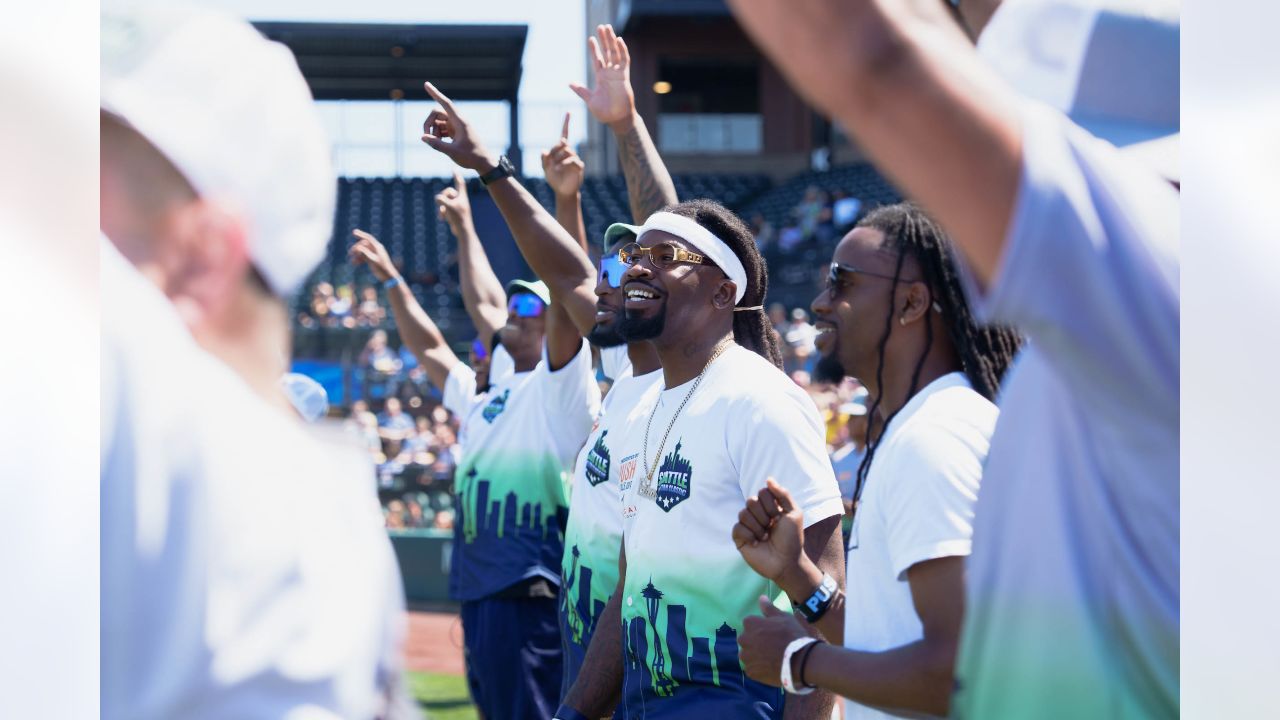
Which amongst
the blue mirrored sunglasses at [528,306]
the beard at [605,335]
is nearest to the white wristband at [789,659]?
the beard at [605,335]

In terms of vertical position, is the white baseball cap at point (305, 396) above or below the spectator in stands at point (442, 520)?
above

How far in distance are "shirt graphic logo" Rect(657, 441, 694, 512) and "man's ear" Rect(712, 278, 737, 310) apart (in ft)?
1.53

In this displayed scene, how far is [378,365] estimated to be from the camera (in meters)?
8.56

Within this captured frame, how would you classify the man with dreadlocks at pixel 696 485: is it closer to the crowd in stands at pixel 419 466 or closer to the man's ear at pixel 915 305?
the man's ear at pixel 915 305

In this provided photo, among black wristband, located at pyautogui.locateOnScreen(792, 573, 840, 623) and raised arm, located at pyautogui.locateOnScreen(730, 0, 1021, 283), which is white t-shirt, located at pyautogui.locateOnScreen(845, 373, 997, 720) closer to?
black wristband, located at pyautogui.locateOnScreen(792, 573, 840, 623)

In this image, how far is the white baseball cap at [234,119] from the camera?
1.57 meters

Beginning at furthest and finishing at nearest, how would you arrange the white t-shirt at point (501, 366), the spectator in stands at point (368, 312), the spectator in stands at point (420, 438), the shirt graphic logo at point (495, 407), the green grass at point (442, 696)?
the spectator in stands at point (420, 438) → the spectator in stands at point (368, 312) → the green grass at point (442, 696) → the white t-shirt at point (501, 366) → the shirt graphic logo at point (495, 407)

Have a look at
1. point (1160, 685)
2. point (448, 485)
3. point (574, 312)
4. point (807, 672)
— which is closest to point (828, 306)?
point (807, 672)

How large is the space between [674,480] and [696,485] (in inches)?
2.7

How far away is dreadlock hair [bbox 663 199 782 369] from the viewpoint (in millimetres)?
3299

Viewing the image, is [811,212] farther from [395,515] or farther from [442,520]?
[395,515]

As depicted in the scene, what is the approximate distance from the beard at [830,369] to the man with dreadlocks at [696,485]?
0.17 m

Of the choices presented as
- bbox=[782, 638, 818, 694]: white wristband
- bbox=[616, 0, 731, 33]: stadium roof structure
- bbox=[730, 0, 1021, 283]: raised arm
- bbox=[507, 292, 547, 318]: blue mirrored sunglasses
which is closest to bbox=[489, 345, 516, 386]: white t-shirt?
bbox=[507, 292, 547, 318]: blue mirrored sunglasses

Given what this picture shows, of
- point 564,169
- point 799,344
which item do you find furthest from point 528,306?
point 799,344
